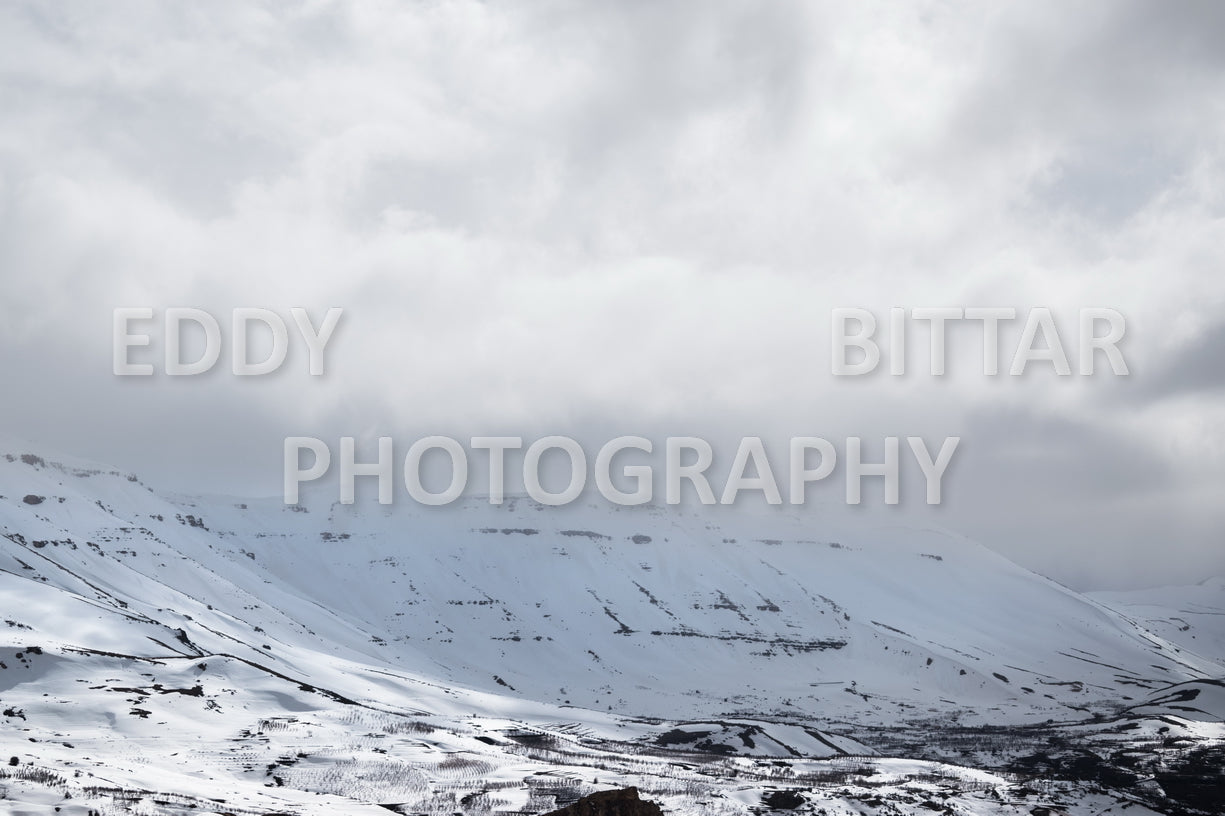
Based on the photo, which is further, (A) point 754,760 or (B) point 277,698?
(A) point 754,760

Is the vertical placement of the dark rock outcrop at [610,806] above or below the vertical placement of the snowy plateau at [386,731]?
above

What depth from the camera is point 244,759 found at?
196ft

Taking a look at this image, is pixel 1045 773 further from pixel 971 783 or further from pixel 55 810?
pixel 55 810

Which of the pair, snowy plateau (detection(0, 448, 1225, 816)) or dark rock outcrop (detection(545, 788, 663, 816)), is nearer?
dark rock outcrop (detection(545, 788, 663, 816))

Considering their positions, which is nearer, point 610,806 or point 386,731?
point 610,806

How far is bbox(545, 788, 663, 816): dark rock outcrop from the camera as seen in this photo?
3325 cm

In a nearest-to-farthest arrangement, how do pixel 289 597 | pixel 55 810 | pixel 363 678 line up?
pixel 55 810 < pixel 363 678 < pixel 289 597

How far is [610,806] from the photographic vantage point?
3347 centimetres

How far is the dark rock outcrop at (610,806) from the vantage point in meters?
33.2

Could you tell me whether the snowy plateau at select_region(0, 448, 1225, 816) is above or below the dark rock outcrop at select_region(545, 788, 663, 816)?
below

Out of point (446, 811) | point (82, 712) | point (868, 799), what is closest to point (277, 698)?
point (82, 712)

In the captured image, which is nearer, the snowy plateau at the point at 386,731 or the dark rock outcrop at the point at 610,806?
the dark rock outcrop at the point at 610,806

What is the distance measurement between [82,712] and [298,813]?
3127cm

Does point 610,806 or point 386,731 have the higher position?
point 610,806
